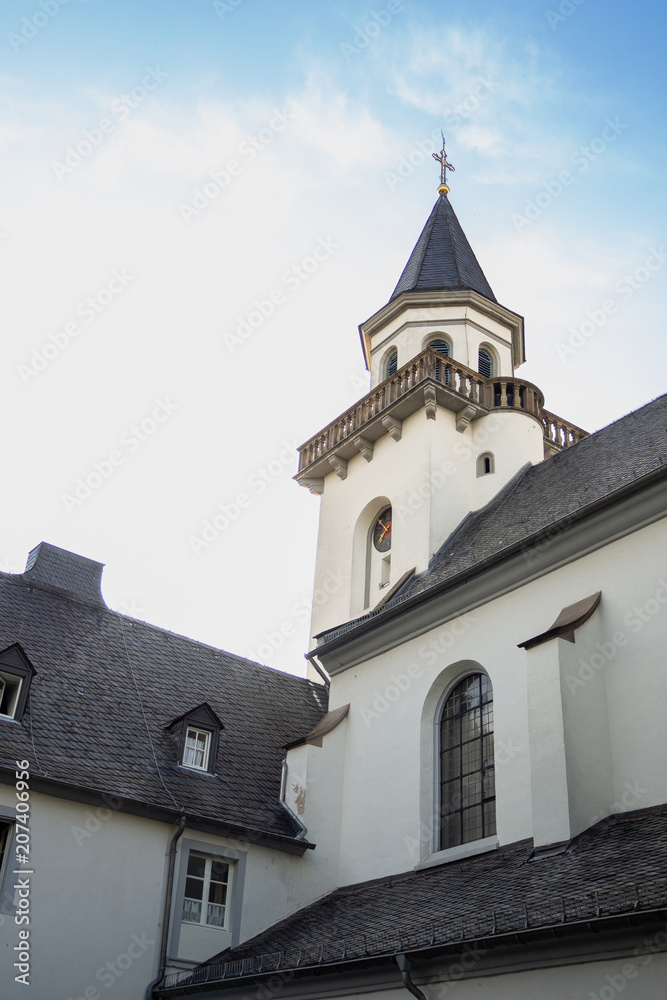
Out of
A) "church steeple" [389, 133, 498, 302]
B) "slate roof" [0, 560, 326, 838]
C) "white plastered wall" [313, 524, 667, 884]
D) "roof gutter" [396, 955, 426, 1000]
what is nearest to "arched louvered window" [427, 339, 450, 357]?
"church steeple" [389, 133, 498, 302]

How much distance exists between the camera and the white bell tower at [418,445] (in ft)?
73.4

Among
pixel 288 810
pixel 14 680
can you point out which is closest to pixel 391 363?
pixel 288 810

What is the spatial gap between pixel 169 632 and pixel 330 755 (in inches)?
193

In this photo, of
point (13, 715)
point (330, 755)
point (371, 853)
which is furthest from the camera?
point (330, 755)

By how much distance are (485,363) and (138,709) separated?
14.2 metres

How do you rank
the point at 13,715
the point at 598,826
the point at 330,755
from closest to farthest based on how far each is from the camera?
the point at 598,826 → the point at 13,715 → the point at 330,755

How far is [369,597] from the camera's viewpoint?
23.1m

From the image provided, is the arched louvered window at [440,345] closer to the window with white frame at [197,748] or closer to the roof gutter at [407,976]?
the window with white frame at [197,748]

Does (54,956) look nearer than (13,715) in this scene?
Yes

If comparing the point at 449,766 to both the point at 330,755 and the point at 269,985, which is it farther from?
the point at 269,985

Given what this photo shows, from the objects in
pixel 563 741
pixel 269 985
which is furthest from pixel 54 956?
pixel 563 741

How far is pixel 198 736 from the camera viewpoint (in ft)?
57.4

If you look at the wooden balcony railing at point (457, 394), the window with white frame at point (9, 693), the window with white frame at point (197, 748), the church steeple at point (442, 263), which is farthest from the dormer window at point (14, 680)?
the church steeple at point (442, 263)

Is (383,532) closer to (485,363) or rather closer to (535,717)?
(485,363)
